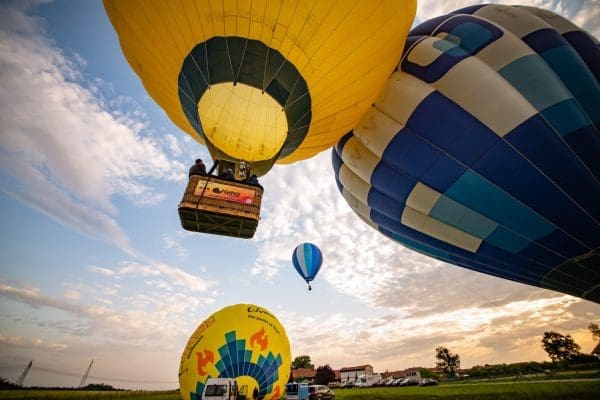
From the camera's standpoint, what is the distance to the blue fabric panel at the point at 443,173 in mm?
6598

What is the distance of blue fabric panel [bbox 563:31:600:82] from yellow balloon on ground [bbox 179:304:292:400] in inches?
404

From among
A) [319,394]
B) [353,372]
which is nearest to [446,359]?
[353,372]

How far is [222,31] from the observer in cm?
437

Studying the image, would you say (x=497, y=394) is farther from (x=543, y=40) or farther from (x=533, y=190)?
(x=543, y=40)

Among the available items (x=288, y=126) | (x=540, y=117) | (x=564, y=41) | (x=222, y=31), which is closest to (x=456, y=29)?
(x=564, y=41)

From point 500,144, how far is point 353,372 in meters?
77.9

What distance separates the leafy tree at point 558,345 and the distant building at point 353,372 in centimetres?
3520

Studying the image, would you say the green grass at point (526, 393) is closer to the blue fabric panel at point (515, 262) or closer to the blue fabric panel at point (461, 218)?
the blue fabric panel at point (515, 262)

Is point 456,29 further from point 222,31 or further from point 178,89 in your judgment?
point 178,89

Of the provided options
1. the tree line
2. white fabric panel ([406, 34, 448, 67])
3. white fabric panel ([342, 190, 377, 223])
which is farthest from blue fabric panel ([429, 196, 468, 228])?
the tree line

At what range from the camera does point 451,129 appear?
656 cm

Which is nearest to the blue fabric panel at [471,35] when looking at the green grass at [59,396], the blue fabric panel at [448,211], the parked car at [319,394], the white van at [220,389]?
the blue fabric panel at [448,211]

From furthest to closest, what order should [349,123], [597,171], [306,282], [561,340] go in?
1. [561,340]
2. [306,282]
3. [349,123]
4. [597,171]

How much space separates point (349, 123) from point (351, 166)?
2.15m
